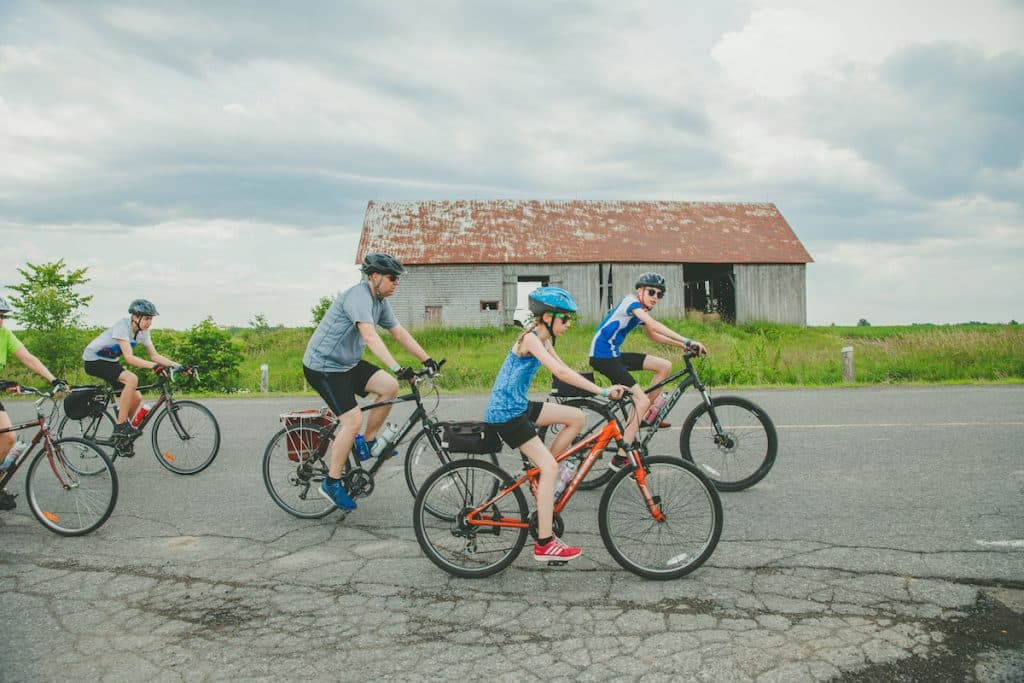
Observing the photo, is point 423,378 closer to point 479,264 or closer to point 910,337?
point 910,337

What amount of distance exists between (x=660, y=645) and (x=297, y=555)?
2.73 metres

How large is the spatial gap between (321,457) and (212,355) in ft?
63.2

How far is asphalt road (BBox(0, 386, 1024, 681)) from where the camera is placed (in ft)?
11.5

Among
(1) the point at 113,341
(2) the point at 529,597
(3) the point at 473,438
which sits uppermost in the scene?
(1) the point at 113,341

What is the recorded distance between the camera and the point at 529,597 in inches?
170

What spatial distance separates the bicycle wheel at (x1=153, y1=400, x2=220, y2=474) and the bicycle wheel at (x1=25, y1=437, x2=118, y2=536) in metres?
2.12

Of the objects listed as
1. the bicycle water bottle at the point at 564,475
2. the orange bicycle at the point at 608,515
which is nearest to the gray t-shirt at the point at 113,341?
the orange bicycle at the point at 608,515

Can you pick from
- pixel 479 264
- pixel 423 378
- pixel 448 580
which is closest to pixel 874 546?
pixel 448 580

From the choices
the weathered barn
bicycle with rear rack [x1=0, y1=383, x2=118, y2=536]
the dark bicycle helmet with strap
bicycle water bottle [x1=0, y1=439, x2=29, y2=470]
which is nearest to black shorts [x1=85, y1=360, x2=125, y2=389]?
bicycle water bottle [x1=0, y1=439, x2=29, y2=470]

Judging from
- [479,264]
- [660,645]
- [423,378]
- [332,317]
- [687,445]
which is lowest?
[660,645]

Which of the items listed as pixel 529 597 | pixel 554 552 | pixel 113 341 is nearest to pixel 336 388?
pixel 554 552

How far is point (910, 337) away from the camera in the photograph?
2202cm

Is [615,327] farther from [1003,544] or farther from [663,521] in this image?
[1003,544]

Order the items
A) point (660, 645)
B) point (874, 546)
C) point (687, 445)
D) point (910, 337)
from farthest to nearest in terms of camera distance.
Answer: point (910, 337)
point (687, 445)
point (874, 546)
point (660, 645)
